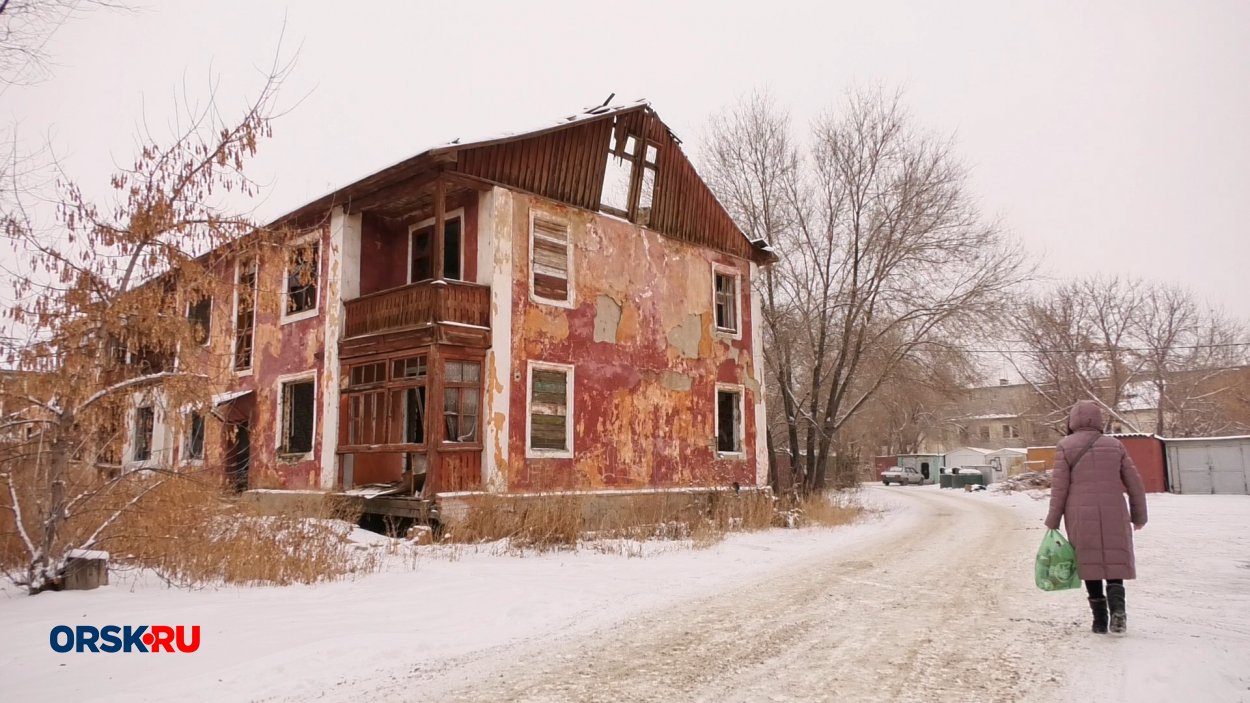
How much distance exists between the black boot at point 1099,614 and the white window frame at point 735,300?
13502 millimetres

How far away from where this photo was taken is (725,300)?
1978cm

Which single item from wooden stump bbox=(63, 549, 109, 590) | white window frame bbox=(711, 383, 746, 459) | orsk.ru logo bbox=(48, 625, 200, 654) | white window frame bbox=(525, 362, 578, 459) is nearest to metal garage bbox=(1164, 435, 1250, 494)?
white window frame bbox=(711, 383, 746, 459)

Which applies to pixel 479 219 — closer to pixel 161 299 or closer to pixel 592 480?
pixel 592 480

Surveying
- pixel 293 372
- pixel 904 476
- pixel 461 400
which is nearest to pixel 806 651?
pixel 461 400

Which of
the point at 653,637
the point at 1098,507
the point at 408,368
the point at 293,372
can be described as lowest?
the point at 653,637

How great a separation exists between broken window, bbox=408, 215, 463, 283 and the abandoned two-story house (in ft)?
0.17

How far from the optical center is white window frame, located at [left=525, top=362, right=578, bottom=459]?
1469 centimetres

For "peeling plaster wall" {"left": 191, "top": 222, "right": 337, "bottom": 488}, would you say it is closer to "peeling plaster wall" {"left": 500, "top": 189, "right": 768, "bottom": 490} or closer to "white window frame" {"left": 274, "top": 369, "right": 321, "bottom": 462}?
"white window frame" {"left": 274, "top": 369, "right": 321, "bottom": 462}

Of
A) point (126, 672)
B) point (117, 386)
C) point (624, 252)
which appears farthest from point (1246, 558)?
point (117, 386)

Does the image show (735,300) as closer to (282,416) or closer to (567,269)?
(567,269)

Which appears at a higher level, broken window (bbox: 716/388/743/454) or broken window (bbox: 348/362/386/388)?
broken window (bbox: 348/362/386/388)

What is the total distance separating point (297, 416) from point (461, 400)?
556 cm

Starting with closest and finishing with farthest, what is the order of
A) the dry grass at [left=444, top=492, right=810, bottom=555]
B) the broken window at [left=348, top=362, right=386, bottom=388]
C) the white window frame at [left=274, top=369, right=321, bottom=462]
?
the dry grass at [left=444, top=492, right=810, bottom=555]
the broken window at [left=348, top=362, right=386, bottom=388]
the white window frame at [left=274, top=369, right=321, bottom=462]

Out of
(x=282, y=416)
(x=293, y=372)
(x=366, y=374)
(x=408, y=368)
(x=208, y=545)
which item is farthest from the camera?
(x=282, y=416)
